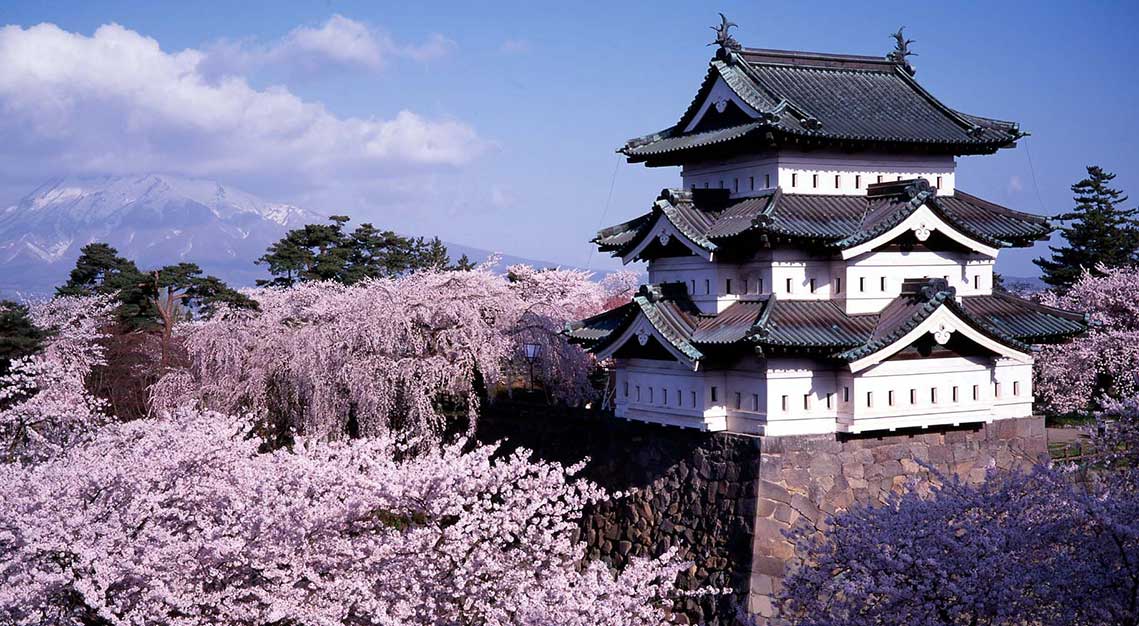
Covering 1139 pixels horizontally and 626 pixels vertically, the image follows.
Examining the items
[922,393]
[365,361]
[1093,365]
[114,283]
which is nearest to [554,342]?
[365,361]

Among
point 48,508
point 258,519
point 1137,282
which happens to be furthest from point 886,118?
point 1137,282

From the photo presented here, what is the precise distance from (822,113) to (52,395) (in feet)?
64.3

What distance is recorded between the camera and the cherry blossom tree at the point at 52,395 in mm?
26031

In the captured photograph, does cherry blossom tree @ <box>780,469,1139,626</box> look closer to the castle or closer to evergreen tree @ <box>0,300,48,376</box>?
the castle

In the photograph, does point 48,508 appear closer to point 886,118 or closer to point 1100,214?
point 886,118

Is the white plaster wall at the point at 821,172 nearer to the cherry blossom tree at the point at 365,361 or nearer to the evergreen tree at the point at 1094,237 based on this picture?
the cherry blossom tree at the point at 365,361

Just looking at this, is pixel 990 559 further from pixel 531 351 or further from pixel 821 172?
pixel 531 351

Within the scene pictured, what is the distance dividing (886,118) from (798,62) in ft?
7.20

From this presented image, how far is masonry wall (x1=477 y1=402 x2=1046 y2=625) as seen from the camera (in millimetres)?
18141

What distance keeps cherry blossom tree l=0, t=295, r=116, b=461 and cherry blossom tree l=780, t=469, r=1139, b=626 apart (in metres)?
16.3

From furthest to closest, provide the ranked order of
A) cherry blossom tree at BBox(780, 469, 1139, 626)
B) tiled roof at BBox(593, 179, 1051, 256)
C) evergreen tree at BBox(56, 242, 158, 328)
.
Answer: evergreen tree at BBox(56, 242, 158, 328), tiled roof at BBox(593, 179, 1051, 256), cherry blossom tree at BBox(780, 469, 1139, 626)

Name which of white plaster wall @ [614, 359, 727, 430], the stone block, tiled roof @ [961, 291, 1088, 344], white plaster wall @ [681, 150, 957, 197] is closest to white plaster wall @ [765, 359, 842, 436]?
the stone block

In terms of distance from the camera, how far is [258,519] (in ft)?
52.7

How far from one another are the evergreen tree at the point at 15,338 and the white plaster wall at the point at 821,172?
58.1ft
